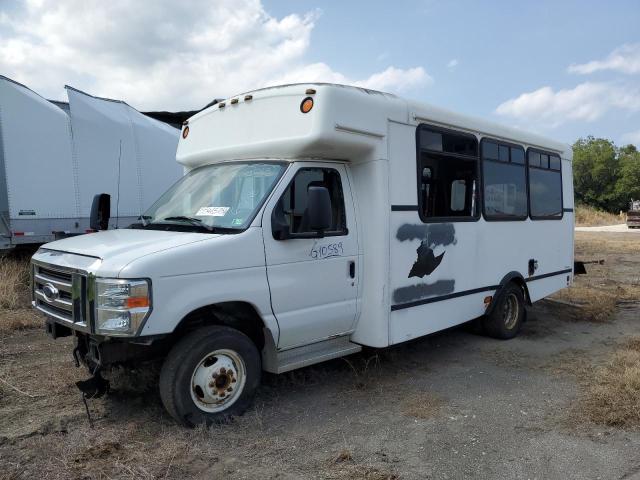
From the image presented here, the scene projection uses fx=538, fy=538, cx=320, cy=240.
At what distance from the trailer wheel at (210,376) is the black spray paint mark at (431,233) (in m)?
1.87

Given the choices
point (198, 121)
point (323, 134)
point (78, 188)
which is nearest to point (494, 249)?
point (323, 134)

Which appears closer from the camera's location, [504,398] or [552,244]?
[504,398]

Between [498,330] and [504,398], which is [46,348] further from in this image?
[498,330]

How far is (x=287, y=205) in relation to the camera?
4.52 metres

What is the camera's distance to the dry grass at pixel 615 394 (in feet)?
14.3

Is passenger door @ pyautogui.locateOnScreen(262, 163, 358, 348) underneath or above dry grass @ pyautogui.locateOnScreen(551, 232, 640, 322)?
above

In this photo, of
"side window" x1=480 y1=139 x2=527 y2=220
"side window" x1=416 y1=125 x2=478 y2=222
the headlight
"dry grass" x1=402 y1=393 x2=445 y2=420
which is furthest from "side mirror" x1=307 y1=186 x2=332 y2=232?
"side window" x1=480 y1=139 x2=527 y2=220

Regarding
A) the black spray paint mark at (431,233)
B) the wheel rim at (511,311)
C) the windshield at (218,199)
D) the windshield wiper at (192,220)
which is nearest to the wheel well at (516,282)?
the wheel rim at (511,311)

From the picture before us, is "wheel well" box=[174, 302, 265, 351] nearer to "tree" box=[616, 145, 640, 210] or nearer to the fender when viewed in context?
the fender

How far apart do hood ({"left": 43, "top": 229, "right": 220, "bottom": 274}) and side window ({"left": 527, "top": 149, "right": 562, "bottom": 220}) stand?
510cm

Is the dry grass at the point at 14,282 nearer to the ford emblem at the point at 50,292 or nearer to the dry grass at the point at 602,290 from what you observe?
the ford emblem at the point at 50,292

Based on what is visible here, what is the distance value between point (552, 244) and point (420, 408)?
4399mm

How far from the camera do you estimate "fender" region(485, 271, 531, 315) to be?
6707mm

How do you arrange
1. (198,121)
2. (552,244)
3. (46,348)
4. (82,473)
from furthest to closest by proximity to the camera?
1. (552,244)
2. (46,348)
3. (198,121)
4. (82,473)
